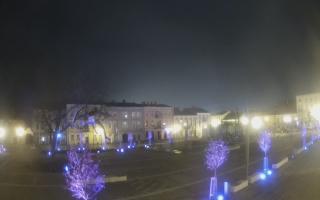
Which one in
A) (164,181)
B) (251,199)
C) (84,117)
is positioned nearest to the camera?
(251,199)

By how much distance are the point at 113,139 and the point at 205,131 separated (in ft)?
127

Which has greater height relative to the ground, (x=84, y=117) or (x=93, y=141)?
(x=84, y=117)

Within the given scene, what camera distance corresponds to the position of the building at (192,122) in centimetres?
11906

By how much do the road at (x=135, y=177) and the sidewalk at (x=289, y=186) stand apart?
124 inches

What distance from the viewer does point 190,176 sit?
116 ft

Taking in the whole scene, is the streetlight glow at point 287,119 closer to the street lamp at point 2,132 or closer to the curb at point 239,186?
the street lamp at point 2,132

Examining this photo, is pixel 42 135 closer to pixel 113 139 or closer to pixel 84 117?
pixel 113 139

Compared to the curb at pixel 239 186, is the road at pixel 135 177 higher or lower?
lower

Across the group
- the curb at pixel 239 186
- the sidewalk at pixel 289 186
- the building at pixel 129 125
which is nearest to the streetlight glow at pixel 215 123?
the building at pixel 129 125

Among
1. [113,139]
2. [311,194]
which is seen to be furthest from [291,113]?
[311,194]

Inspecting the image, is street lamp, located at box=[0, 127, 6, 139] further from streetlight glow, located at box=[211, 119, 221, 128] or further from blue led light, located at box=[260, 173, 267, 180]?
streetlight glow, located at box=[211, 119, 221, 128]

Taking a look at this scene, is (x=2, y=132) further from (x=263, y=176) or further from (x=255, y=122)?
(x=263, y=176)

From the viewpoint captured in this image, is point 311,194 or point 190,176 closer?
point 311,194

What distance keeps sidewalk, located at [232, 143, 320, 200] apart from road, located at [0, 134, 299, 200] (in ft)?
10.3
